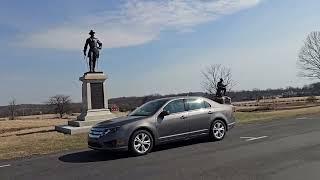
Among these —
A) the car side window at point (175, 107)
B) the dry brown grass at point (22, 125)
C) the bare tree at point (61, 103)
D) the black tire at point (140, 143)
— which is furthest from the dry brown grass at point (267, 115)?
the bare tree at point (61, 103)

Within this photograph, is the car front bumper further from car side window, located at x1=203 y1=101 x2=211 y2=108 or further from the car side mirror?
car side window, located at x1=203 y1=101 x2=211 y2=108

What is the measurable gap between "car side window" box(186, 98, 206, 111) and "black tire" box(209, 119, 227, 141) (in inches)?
25.2

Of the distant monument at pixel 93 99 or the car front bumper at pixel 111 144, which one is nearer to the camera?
the car front bumper at pixel 111 144

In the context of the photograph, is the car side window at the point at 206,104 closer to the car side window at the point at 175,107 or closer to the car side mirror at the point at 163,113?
the car side window at the point at 175,107

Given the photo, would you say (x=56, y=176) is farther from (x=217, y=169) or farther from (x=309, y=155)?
(x=309, y=155)

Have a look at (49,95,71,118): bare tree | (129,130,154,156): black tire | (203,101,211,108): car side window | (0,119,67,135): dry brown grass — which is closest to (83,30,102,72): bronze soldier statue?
(0,119,67,135): dry brown grass

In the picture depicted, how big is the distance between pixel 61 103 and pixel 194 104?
201 feet

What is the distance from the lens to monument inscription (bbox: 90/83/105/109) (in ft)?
73.3

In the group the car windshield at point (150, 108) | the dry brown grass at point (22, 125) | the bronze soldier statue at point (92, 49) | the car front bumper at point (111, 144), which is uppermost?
the bronze soldier statue at point (92, 49)

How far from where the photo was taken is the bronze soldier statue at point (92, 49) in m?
23.3

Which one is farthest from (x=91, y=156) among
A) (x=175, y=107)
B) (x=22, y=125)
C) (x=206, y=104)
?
(x=22, y=125)

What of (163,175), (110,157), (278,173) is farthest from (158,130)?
(278,173)

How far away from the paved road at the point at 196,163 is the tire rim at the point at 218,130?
0.89 ft

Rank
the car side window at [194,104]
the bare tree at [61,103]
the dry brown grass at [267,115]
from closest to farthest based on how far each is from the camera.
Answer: the car side window at [194,104], the dry brown grass at [267,115], the bare tree at [61,103]
